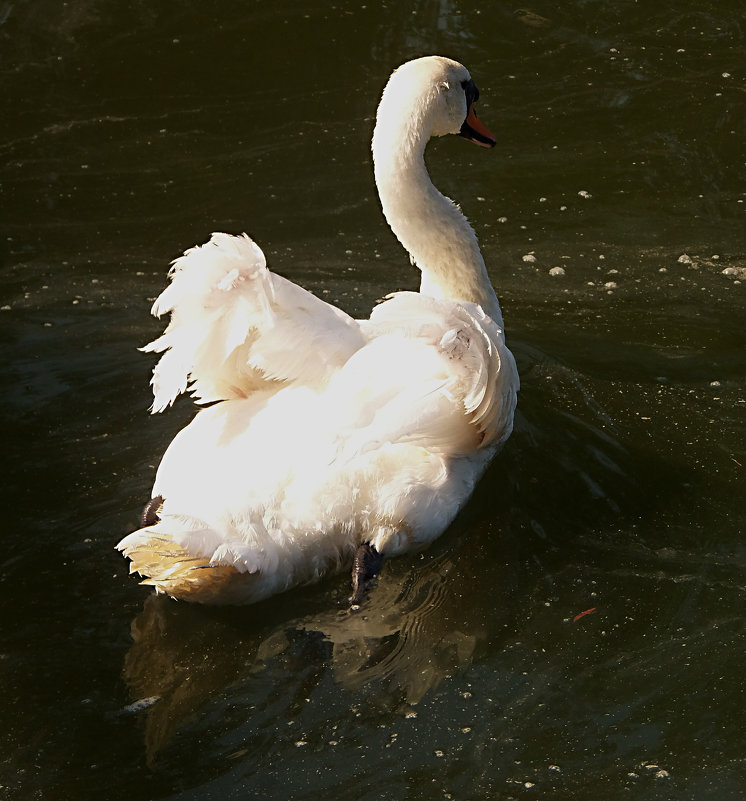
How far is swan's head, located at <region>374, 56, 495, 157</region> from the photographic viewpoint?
Answer: 462 centimetres

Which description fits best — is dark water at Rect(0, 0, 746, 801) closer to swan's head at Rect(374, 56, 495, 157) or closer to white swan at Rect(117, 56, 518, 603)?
white swan at Rect(117, 56, 518, 603)

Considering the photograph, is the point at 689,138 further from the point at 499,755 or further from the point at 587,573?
the point at 499,755

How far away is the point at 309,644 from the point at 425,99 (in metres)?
2.23

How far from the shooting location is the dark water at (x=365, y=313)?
3.44m

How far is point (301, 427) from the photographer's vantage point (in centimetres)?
392

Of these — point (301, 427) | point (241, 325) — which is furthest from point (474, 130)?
point (301, 427)

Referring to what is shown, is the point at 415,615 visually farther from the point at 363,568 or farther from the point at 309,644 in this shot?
the point at 309,644

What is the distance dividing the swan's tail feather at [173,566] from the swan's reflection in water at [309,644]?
0.24 metres

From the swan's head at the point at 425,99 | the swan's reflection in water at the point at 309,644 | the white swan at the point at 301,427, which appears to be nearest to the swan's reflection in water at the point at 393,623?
the swan's reflection in water at the point at 309,644

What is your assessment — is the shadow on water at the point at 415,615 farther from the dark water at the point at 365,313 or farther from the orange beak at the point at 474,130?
the orange beak at the point at 474,130

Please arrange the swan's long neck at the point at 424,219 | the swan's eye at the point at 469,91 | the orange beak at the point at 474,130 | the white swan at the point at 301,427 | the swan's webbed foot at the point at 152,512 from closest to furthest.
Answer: the white swan at the point at 301,427 < the swan's webbed foot at the point at 152,512 < the swan's long neck at the point at 424,219 < the swan's eye at the point at 469,91 < the orange beak at the point at 474,130

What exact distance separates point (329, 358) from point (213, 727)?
4.21 ft

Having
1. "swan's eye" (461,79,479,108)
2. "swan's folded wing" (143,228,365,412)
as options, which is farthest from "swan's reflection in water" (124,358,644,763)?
"swan's eye" (461,79,479,108)

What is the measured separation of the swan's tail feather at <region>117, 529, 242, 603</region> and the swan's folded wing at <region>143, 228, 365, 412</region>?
1.77 ft
